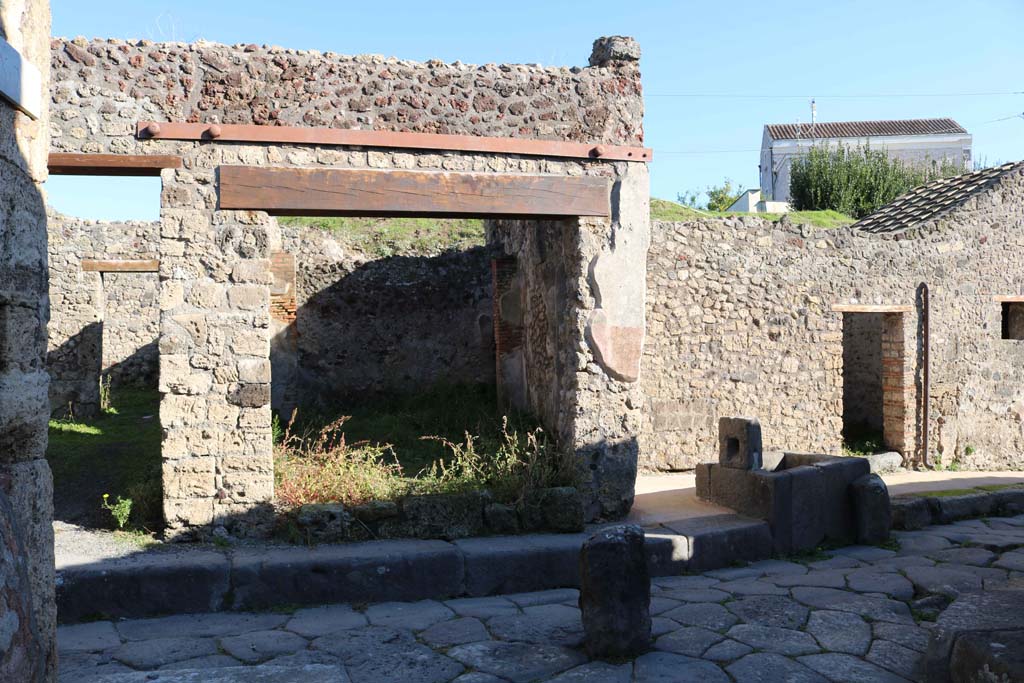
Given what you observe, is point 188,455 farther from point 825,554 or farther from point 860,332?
point 860,332

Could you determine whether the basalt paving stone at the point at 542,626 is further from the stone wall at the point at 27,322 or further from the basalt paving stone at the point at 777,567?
the stone wall at the point at 27,322

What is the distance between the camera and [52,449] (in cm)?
792

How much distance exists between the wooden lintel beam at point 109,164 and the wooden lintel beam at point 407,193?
1.27ft

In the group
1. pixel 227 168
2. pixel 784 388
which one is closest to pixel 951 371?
pixel 784 388

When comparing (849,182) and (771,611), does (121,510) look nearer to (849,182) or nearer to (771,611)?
(771,611)

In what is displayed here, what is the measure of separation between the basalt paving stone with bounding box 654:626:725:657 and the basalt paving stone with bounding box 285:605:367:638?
167cm

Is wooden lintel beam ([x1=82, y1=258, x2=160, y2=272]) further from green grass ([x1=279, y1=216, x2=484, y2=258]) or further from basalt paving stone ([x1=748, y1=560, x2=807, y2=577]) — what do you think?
basalt paving stone ([x1=748, y1=560, x2=807, y2=577])

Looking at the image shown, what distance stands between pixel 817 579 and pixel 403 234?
30.3 feet

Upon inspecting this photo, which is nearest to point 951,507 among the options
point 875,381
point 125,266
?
point 875,381

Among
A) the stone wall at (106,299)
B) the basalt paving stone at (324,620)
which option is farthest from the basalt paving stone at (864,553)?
the stone wall at (106,299)

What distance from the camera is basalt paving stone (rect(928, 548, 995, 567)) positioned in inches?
229

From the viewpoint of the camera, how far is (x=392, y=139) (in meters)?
5.82

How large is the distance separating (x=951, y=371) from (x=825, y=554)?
5830 millimetres

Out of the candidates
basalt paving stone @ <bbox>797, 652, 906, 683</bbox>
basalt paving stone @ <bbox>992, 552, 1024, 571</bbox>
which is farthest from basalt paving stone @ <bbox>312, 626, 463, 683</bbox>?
basalt paving stone @ <bbox>992, 552, 1024, 571</bbox>
